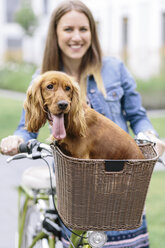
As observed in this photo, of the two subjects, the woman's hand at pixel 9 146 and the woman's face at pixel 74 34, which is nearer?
the woman's hand at pixel 9 146

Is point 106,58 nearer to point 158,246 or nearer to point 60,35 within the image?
point 60,35

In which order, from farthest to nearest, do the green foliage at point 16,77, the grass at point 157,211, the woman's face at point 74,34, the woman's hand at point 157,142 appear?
the green foliage at point 16,77, the grass at point 157,211, the woman's face at point 74,34, the woman's hand at point 157,142

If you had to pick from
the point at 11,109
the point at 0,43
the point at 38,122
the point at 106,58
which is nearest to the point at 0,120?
the point at 11,109

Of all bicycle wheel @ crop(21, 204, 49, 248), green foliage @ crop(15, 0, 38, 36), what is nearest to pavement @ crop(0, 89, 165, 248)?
bicycle wheel @ crop(21, 204, 49, 248)

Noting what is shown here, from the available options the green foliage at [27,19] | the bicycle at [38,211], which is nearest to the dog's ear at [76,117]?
the bicycle at [38,211]

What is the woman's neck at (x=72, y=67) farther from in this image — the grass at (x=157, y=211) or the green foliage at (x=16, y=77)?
the green foliage at (x=16, y=77)

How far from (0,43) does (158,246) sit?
29535mm

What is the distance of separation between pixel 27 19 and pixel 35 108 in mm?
22707

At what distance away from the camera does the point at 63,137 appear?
1711 millimetres

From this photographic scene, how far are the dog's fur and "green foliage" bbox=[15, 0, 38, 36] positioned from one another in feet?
73.7

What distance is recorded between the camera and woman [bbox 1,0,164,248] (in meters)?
2.68

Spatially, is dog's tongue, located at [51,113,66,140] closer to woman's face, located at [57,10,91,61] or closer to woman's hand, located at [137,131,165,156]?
woman's hand, located at [137,131,165,156]

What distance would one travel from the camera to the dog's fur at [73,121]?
173 cm

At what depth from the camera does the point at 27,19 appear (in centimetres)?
2344
